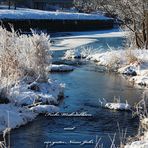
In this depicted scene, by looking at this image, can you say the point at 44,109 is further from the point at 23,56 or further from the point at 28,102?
the point at 23,56

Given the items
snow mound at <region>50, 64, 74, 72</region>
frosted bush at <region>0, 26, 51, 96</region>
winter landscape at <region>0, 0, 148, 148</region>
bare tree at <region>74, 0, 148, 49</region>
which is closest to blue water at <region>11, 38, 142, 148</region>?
winter landscape at <region>0, 0, 148, 148</region>

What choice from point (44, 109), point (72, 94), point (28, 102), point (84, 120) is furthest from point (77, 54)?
point (84, 120)

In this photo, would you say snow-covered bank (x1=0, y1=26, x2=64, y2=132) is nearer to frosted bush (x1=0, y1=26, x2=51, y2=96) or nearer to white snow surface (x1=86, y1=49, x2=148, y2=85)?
frosted bush (x1=0, y1=26, x2=51, y2=96)

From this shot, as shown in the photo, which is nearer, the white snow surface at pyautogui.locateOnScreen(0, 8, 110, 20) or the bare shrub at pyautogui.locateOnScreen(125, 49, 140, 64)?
the bare shrub at pyautogui.locateOnScreen(125, 49, 140, 64)

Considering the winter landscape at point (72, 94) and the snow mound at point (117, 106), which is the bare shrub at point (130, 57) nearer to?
the winter landscape at point (72, 94)

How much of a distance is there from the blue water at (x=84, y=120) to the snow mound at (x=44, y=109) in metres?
0.25

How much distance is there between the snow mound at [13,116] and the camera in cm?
1220

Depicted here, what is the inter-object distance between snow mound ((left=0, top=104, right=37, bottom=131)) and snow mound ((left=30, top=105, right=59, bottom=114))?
0.27 meters

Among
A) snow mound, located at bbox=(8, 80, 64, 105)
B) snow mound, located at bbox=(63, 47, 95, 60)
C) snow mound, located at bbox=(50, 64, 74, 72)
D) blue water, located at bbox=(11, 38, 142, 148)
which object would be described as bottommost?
snow mound, located at bbox=(63, 47, 95, 60)

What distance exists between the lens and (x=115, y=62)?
23.5 metres

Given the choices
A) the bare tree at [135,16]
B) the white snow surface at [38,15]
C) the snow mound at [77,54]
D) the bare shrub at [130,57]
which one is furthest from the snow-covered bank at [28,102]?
the white snow surface at [38,15]

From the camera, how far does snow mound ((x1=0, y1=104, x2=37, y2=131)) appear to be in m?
12.2

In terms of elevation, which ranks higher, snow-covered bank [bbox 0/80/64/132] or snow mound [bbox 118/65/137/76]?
snow-covered bank [bbox 0/80/64/132]

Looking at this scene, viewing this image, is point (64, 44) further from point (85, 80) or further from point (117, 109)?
point (117, 109)
